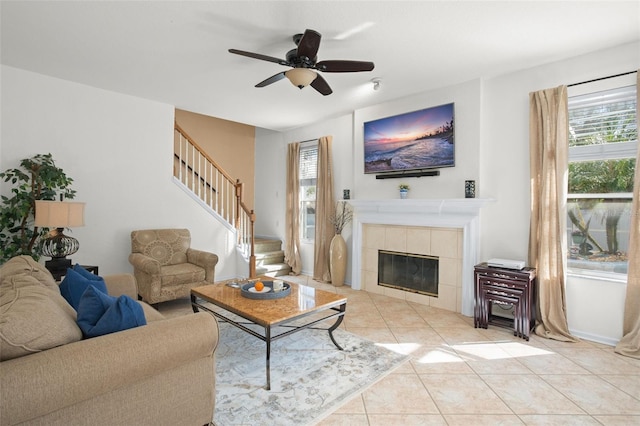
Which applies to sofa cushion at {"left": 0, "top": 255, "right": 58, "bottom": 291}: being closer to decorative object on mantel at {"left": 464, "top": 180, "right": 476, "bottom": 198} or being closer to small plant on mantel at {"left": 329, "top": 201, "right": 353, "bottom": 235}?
small plant on mantel at {"left": 329, "top": 201, "right": 353, "bottom": 235}

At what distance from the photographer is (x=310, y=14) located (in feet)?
8.22

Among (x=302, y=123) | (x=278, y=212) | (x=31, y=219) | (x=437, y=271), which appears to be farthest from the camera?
(x=278, y=212)

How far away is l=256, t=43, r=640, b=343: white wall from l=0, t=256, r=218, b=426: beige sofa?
3333 millimetres

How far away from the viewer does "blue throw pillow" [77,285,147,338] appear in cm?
148

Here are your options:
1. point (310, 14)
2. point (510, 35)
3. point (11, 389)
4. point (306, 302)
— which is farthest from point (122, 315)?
point (510, 35)

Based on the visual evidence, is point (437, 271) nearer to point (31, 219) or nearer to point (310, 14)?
point (310, 14)

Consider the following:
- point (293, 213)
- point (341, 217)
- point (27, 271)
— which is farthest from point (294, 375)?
point (293, 213)

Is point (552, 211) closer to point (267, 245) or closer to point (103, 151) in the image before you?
point (267, 245)

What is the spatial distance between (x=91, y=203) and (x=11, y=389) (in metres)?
3.68

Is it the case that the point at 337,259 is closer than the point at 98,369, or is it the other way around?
the point at 98,369

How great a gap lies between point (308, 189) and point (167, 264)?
2.69 meters

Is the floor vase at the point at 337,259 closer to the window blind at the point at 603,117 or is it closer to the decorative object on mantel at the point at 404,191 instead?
the decorative object on mantel at the point at 404,191

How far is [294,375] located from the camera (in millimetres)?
2434

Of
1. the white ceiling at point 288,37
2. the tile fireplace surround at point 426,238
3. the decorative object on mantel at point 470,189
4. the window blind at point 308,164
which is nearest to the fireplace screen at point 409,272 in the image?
the tile fireplace surround at point 426,238
